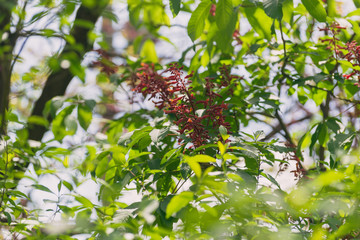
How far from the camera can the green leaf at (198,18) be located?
118 cm

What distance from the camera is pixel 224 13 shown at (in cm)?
107

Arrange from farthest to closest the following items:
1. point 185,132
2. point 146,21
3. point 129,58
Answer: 1. point 146,21
2. point 129,58
3. point 185,132

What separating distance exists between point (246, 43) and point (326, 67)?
385 mm

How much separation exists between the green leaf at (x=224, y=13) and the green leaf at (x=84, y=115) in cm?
60

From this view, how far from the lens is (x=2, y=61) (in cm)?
84

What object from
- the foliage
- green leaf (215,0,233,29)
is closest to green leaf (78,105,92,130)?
the foliage

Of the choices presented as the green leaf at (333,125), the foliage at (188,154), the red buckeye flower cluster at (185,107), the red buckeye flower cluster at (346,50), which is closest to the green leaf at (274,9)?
the foliage at (188,154)

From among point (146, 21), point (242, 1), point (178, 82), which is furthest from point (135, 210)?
point (146, 21)

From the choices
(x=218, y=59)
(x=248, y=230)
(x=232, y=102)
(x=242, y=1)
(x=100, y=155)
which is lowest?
(x=248, y=230)

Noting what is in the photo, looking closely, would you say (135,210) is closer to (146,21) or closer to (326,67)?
(326,67)

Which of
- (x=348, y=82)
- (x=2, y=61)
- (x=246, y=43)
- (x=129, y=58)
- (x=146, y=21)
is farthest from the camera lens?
(x=146, y=21)

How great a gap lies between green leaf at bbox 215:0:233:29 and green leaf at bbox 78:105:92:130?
60cm

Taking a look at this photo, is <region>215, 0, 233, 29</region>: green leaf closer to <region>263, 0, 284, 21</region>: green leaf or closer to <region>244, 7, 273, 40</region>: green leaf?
<region>263, 0, 284, 21</region>: green leaf

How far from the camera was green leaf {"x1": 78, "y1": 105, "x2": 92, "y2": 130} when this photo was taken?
1379 mm
